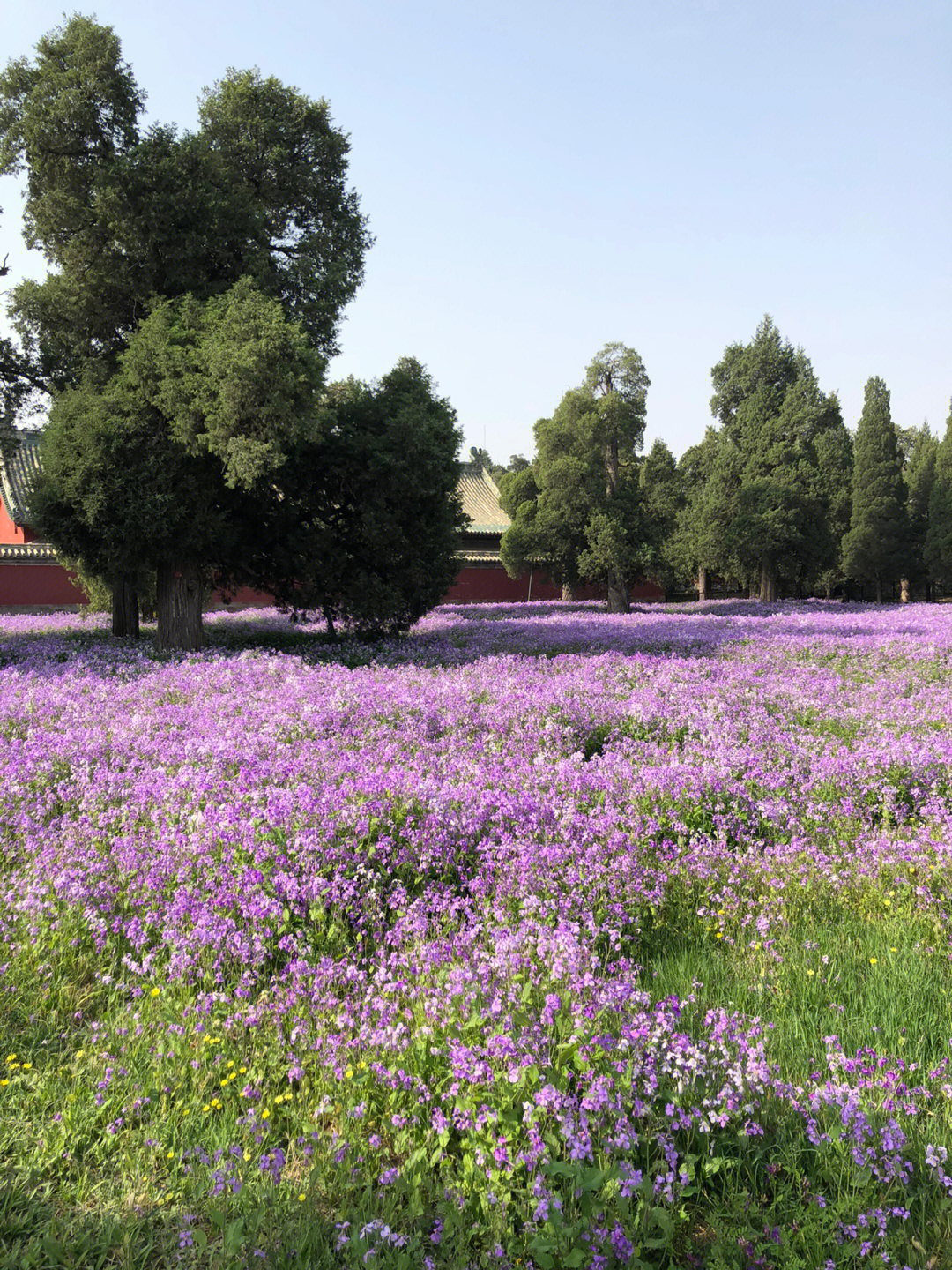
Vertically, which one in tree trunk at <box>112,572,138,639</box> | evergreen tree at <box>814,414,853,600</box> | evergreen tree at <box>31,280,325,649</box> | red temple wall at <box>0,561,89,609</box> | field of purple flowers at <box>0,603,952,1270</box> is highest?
evergreen tree at <box>814,414,853,600</box>

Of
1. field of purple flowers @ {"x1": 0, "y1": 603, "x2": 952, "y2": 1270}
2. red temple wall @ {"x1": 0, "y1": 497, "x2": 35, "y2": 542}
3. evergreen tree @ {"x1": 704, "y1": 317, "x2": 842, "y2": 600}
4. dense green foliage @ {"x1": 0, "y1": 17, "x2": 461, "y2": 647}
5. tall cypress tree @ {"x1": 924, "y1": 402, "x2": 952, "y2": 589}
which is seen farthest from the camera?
tall cypress tree @ {"x1": 924, "y1": 402, "x2": 952, "y2": 589}

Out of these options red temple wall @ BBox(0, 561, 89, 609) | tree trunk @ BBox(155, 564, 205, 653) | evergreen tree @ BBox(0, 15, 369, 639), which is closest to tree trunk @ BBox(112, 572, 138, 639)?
evergreen tree @ BBox(0, 15, 369, 639)

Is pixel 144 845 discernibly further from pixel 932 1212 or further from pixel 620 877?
pixel 932 1212

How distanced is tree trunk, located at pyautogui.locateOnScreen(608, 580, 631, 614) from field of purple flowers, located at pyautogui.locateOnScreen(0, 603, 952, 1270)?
24.5m

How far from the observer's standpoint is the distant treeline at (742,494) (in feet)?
105

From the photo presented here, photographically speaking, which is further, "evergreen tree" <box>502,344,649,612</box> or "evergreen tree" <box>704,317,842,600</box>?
"evergreen tree" <box>704,317,842,600</box>

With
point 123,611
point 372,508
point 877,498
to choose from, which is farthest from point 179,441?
point 877,498

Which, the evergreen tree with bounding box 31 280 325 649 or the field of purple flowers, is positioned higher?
the evergreen tree with bounding box 31 280 325 649

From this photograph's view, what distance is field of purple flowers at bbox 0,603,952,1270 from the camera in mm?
2438

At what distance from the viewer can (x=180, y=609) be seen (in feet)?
56.4

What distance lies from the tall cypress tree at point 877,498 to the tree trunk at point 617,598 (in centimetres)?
2081

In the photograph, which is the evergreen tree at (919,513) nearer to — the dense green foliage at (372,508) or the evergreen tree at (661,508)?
the evergreen tree at (661,508)

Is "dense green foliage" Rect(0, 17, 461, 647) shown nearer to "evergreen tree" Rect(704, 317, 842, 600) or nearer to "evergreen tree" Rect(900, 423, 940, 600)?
"evergreen tree" Rect(704, 317, 842, 600)

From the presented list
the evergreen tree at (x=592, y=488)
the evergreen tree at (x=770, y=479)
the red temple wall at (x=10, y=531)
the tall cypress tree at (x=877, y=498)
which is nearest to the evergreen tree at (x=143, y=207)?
the evergreen tree at (x=592, y=488)
